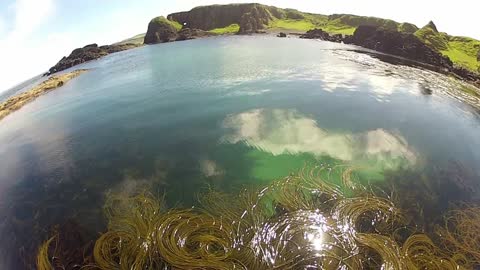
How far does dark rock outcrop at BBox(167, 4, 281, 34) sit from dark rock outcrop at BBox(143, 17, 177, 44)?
1160 cm

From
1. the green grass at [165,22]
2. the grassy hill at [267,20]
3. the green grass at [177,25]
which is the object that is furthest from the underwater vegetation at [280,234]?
the green grass at [177,25]

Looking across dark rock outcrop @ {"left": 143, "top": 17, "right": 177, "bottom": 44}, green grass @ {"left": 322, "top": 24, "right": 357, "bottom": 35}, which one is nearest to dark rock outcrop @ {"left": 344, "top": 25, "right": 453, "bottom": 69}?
green grass @ {"left": 322, "top": 24, "right": 357, "bottom": 35}

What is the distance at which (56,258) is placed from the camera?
1752 centimetres

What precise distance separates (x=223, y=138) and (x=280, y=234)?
1252cm

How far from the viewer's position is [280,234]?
17.1 metres

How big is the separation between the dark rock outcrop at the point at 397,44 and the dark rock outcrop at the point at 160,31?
62265 mm

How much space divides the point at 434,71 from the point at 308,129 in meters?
36.1

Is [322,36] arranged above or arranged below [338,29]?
below

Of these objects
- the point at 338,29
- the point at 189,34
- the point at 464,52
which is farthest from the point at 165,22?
the point at 464,52

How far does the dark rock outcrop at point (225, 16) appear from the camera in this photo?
370 feet

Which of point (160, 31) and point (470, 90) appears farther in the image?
point (160, 31)

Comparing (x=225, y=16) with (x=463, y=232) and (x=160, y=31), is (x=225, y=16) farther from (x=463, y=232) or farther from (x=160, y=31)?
(x=463, y=232)

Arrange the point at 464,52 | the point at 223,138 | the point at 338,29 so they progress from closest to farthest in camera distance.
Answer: the point at 223,138, the point at 464,52, the point at 338,29

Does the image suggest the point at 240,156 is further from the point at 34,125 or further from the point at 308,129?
the point at 34,125
